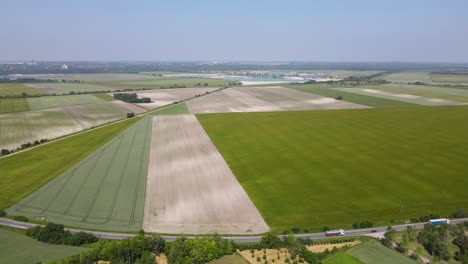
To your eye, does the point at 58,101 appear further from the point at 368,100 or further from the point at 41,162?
the point at 368,100

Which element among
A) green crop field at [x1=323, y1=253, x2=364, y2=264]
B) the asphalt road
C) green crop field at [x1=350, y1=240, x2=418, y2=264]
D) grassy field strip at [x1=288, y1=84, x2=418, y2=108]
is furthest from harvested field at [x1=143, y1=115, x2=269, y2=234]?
grassy field strip at [x1=288, y1=84, x2=418, y2=108]

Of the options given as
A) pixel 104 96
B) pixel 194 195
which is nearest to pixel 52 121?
pixel 104 96

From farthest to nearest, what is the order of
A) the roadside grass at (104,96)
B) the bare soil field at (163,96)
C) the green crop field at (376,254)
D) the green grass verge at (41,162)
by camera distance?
the roadside grass at (104,96)
the bare soil field at (163,96)
the green grass verge at (41,162)
the green crop field at (376,254)

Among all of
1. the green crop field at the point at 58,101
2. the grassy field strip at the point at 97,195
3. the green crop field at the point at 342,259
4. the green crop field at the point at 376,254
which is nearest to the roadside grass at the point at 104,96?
the green crop field at the point at 58,101

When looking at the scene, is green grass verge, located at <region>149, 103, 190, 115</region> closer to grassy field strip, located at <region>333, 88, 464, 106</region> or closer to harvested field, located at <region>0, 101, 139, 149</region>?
harvested field, located at <region>0, 101, 139, 149</region>

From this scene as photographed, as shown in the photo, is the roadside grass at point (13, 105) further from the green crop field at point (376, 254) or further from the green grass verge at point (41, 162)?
the green crop field at point (376, 254)

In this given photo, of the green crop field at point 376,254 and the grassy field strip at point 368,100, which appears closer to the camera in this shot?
the green crop field at point 376,254

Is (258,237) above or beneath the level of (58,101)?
beneath

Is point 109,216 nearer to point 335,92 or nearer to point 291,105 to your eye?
point 291,105
